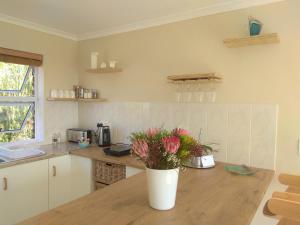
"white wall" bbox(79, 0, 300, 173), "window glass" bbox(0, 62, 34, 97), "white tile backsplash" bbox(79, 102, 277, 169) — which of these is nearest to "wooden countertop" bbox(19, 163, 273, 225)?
"white tile backsplash" bbox(79, 102, 277, 169)

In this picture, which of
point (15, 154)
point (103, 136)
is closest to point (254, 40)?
point (103, 136)

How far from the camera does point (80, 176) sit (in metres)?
2.75

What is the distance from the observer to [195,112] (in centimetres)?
248

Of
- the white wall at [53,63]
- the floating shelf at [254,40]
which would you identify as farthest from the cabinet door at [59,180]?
the floating shelf at [254,40]

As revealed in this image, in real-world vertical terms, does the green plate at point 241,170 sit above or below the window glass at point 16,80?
below

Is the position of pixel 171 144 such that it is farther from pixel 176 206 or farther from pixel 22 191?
pixel 22 191

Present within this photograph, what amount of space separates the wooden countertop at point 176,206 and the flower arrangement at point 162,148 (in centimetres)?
24

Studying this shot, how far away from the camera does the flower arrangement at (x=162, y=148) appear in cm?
113

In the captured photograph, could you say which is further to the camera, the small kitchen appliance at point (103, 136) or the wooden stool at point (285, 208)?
the small kitchen appliance at point (103, 136)

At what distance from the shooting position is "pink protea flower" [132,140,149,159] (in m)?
1.13

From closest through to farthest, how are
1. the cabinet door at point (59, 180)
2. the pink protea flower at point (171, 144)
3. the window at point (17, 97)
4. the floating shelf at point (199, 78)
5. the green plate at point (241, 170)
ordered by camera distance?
the pink protea flower at point (171, 144), the green plate at point (241, 170), the floating shelf at point (199, 78), the cabinet door at point (59, 180), the window at point (17, 97)

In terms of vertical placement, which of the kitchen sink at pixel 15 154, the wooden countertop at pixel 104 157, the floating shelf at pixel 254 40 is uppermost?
the floating shelf at pixel 254 40

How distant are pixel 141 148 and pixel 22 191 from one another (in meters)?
1.81

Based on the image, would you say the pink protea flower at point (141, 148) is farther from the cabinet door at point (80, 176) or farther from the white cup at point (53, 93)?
the white cup at point (53, 93)
